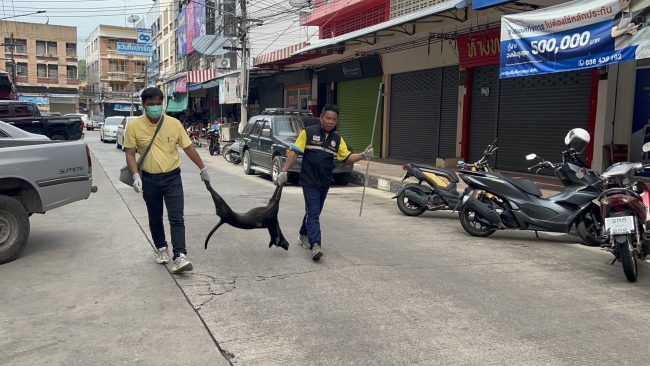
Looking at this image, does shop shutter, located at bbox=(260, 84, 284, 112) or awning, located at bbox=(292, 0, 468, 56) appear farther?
shop shutter, located at bbox=(260, 84, 284, 112)

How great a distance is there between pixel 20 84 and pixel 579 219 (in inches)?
3228

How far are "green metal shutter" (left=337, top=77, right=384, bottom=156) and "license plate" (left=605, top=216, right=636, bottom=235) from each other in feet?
48.5

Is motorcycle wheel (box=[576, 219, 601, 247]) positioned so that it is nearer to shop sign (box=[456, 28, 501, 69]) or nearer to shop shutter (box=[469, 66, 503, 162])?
shop shutter (box=[469, 66, 503, 162])

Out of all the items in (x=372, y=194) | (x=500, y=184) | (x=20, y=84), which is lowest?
(x=372, y=194)

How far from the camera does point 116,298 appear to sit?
189 inches

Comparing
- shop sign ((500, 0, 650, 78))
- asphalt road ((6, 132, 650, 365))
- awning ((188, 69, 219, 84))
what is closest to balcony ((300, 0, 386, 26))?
shop sign ((500, 0, 650, 78))

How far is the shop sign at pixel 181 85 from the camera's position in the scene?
124 feet

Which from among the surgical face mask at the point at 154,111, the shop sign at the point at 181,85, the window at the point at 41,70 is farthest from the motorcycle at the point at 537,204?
the window at the point at 41,70

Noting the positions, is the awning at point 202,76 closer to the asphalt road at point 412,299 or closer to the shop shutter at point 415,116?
the shop shutter at point 415,116

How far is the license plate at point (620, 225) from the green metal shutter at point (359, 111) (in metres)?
14.8

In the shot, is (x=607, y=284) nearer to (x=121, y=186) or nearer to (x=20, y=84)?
(x=121, y=186)

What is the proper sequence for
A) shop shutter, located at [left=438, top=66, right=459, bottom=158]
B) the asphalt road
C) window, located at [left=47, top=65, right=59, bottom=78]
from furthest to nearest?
window, located at [left=47, top=65, right=59, bottom=78] < shop shutter, located at [left=438, top=66, right=459, bottom=158] < the asphalt road

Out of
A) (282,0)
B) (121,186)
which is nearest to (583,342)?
(121,186)

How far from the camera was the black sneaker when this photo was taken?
20.0 feet
